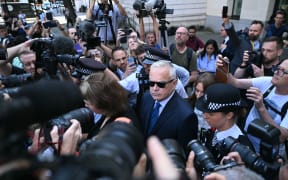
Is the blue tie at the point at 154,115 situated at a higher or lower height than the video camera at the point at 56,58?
lower

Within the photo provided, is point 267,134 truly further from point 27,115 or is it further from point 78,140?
point 27,115

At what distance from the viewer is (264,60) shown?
3314 mm

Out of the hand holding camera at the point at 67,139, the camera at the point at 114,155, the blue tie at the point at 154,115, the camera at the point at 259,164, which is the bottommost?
the blue tie at the point at 154,115

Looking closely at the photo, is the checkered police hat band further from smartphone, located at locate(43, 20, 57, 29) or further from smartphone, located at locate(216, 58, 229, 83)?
smartphone, located at locate(43, 20, 57, 29)

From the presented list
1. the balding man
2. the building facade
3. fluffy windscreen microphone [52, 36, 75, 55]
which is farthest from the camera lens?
the building facade

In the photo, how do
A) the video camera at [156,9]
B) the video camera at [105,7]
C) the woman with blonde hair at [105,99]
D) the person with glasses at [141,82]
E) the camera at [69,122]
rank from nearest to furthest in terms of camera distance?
1. the camera at [69,122]
2. the woman with blonde hair at [105,99]
3. the person with glasses at [141,82]
4. the video camera at [156,9]
5. the video camera at [105,7]

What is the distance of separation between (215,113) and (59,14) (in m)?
22.5

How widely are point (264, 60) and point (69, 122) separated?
8.38 ft

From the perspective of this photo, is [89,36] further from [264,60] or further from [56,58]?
[264,60]

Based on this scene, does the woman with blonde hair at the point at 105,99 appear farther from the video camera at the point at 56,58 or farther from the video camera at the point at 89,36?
the video camera at the point at 89,36

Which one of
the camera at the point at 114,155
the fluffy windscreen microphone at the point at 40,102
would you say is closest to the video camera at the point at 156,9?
the camera at the point at 114,155

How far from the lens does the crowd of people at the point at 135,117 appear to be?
2.14 feet

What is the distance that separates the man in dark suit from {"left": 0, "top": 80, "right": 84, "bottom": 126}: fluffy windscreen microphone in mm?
1622

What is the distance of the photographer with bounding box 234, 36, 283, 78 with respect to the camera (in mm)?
3254
